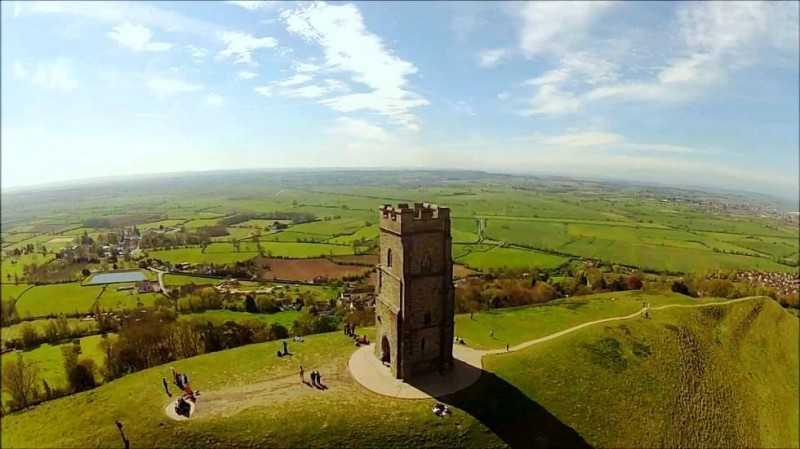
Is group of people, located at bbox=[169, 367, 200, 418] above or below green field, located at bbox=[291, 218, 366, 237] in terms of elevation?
below

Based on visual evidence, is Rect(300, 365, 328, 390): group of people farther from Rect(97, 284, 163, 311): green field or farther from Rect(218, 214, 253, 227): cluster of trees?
Rect(218, 214, 253, 227): cluster of trees

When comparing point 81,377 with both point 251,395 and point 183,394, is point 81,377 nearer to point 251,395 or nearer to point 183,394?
point 183,394

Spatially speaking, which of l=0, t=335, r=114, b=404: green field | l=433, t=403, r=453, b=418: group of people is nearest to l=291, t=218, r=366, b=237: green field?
l=0, t=335, r=114, b=404: green field

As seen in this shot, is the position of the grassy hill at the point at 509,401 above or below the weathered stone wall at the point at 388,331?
below

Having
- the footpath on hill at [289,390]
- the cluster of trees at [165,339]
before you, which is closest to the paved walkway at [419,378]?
the footpath on hill at [289,390]

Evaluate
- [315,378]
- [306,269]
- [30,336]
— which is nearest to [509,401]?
[315,378]

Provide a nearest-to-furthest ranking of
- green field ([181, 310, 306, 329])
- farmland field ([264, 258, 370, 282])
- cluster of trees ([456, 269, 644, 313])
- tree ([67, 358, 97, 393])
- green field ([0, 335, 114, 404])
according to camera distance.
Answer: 1. tree ([67, 358, 97, 393])
2. green field ([0, 335, 114, 404])
3. green field ([181, 310, 306, 329])
4. cluster of trees ([456, 269, 644, 313])
5. farmland field ([264, 258, 370, 282])

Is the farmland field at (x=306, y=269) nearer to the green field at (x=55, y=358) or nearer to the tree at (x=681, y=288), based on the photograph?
the green field at (x=55, y=358)

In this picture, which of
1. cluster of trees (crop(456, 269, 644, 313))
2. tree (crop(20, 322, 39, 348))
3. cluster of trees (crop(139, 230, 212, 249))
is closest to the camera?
tree (crop(20, 322, 39, 348))
